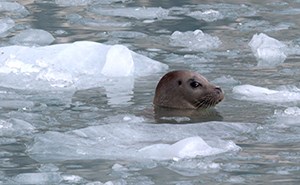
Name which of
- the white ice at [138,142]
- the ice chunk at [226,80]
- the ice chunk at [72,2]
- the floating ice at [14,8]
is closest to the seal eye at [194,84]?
the ice chunk at [226,80]

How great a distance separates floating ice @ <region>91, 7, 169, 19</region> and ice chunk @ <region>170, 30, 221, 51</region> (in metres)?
1.03

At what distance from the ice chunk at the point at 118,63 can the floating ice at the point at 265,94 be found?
107cm

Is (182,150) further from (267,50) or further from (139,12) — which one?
(139,12)

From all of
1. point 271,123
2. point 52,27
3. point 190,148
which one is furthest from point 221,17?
point 190,148

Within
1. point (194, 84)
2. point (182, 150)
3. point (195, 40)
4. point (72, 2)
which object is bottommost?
point (72, 2)

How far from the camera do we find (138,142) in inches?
254

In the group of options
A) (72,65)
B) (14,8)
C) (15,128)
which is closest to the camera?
(15,128)

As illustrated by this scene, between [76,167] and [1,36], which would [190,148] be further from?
[1,36]

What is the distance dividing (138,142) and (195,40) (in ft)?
11.0

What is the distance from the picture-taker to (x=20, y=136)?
21.7 ft

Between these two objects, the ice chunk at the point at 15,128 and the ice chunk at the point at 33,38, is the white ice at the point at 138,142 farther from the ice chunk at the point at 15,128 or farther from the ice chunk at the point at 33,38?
the ice chunk at the point at 33,38

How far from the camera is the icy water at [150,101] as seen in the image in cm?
585

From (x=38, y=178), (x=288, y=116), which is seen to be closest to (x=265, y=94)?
(x=288, y=116)

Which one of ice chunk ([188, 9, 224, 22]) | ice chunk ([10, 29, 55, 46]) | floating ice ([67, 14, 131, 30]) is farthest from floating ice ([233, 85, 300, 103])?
ice chunk ([188, 9, 224, 22])
